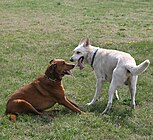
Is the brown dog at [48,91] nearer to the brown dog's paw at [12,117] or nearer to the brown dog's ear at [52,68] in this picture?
the brown dog's ear at [52,68]

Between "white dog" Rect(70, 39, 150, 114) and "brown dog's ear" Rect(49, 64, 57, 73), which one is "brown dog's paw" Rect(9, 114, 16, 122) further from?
"white dog" Rect(70, 39, 150, 114)

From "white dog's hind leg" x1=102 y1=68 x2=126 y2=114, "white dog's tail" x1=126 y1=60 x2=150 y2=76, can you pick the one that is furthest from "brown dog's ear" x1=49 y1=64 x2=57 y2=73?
"white dog's tail" x1=126 y1=60 x2=150 y2=76

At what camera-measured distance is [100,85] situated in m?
6.89

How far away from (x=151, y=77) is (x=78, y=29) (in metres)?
6.34

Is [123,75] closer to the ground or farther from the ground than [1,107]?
farther from the ground

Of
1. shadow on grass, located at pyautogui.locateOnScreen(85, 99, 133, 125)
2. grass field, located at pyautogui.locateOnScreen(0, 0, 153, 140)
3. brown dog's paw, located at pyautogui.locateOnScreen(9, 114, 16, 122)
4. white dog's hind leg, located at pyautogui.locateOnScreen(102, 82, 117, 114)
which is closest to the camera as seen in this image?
grass field, located at pyautogui.locateOnScreen(0, 0, 153, 140)

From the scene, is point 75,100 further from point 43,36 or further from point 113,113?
point 43,36

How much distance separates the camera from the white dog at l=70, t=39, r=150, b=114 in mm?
6207

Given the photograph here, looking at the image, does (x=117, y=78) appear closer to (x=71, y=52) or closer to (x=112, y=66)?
(x=112, y=66)

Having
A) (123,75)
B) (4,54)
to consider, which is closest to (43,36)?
(4,54)

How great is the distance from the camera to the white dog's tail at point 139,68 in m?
5.93

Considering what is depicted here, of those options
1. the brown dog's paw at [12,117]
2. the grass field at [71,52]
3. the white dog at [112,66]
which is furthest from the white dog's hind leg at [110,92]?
the brown dog's paw at [12,117]

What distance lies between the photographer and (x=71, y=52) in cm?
1069

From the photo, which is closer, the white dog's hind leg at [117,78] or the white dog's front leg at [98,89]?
the white dog's hind leg at [117,78]
